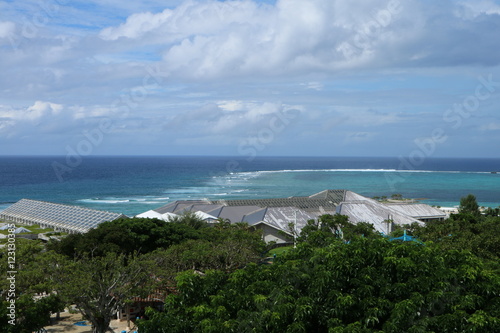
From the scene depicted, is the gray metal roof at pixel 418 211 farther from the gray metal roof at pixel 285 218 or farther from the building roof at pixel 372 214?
the gray metal roof at pixel 285 218

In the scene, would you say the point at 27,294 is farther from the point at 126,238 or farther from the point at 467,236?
the point at 467,236

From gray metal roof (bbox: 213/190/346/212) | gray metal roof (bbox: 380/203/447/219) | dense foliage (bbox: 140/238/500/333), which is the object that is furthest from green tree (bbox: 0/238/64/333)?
gray metal roof (bbox: 380/203/447/219)

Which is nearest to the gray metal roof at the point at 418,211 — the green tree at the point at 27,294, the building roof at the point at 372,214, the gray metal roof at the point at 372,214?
the building roof at the point at 372,214

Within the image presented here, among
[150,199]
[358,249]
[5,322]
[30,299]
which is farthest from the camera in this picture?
[150,199]

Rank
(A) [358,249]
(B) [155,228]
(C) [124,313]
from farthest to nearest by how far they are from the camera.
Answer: (B) [155,228]
(C) [124,313]
(A) [358,249]

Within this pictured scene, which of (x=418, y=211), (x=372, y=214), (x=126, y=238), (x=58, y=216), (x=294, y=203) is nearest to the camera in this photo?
(x=126, y=238)

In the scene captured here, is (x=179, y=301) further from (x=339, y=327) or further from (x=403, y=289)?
(x=403, y=289)

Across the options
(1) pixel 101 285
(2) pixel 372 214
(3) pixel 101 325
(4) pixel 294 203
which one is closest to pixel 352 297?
(1) pixel 101 285

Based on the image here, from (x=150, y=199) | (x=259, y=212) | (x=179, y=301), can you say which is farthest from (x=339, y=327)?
(x=150, y=199)
